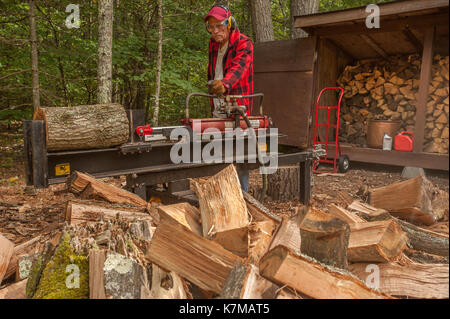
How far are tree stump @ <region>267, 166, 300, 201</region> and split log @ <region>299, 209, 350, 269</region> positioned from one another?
11.3 feet

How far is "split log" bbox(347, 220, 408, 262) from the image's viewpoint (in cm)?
149

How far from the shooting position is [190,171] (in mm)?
3617

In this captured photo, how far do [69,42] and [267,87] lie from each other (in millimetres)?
4321

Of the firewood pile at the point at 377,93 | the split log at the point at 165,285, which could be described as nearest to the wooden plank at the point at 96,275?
the split log at the point at 165,285

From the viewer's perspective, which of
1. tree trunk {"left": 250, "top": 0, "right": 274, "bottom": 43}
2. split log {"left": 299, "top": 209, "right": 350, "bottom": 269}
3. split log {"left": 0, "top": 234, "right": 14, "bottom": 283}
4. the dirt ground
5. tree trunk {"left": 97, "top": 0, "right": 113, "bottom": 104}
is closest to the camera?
split log {"left": 299, "top": 209, "right": 350, "bottom": 269}

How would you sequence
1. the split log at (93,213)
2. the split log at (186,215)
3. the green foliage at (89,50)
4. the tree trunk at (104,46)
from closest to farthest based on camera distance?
the split log at (186,215) < the split log at (93,213) < the tree trunk at (104,46) < the green foliage at (89,50)

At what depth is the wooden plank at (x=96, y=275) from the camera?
1523 mm

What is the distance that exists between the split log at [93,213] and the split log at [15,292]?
0.63m

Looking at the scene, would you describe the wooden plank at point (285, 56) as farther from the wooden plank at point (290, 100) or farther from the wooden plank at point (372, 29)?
the wooden plank at point (372, 29)

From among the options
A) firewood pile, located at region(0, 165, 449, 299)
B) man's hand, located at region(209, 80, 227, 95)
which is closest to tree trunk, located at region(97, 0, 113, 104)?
man's hand, located at region(209, 80, 227, 95)

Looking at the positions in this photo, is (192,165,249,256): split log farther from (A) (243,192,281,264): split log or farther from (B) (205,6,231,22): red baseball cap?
(B) (205,6,231,22): red baseball cap

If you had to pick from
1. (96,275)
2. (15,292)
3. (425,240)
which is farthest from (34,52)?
(425,240)
